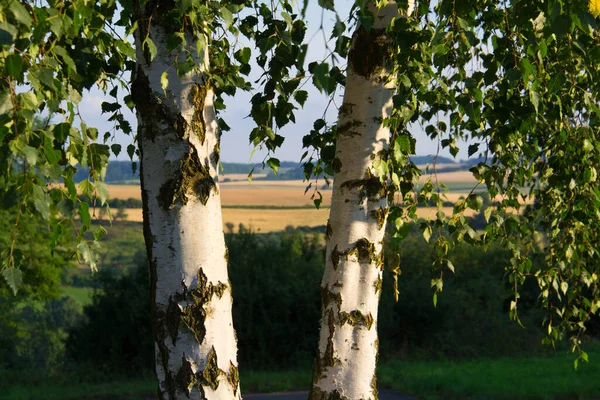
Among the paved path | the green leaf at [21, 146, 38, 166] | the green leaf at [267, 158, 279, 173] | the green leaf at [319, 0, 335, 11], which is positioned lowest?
the paved path

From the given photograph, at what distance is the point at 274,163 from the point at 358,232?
75 centimetres

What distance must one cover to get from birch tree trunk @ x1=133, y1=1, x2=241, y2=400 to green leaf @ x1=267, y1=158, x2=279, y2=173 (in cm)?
96

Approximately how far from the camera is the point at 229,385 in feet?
9.43

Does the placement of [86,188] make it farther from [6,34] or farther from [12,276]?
[6,34]

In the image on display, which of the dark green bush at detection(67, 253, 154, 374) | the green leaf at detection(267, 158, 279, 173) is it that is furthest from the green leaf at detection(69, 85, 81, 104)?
the dark green bush at detection(67, 253, 154, 374)

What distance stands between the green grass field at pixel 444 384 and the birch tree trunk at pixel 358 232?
9.22 m

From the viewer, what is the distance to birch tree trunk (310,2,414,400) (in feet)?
10.8

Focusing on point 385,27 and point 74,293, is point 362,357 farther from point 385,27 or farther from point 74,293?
point 74,293

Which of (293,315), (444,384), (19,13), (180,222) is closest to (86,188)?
(180,222)

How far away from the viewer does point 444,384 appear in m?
12.7

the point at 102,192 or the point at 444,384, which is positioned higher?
the point at 102,192

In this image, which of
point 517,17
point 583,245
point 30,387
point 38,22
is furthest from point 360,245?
point 30,387

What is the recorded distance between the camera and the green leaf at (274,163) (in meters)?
3.78

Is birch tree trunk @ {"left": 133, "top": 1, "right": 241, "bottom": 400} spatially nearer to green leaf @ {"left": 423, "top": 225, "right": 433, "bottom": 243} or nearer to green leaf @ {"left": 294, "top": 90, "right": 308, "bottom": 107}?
green leaf @ {"left": 294, "top": 90, "right": 308, "bottom": 107}
